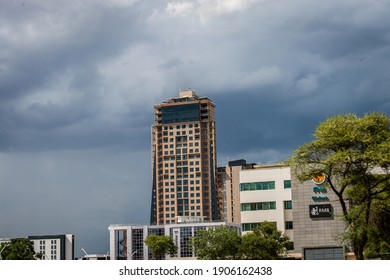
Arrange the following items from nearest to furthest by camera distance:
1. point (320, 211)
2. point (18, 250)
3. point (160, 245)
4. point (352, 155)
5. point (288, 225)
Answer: point (352, 155)
point (320, 211)
point (288, 225)
point (18, 250)
point (160, 245)

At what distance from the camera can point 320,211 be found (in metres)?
78.2

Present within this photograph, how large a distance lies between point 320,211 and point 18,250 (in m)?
45.8

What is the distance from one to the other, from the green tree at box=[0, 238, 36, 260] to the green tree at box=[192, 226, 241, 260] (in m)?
26.3

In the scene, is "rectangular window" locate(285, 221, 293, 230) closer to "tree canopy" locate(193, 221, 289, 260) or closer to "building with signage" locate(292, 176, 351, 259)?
"tree canopy" locate(193, 221, 289, 260)

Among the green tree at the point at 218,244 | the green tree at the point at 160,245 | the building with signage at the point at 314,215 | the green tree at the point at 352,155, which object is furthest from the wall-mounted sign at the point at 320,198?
the green tree at the point at 160,245

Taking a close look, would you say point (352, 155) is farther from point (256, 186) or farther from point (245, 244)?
point (256, 186)

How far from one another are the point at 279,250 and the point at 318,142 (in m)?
43.0

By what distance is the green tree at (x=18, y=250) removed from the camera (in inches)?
3728

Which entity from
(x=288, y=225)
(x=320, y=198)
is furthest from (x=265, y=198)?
(x=320, y=198)

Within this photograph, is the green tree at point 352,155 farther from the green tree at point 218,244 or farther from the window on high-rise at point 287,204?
the window on high-rise at point 287,204

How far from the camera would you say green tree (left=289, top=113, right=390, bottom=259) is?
3734 centimetres

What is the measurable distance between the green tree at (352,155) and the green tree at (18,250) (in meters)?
65.6

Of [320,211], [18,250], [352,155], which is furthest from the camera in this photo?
[18,250]
